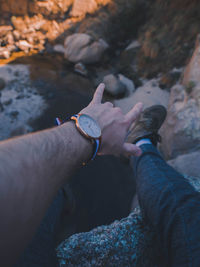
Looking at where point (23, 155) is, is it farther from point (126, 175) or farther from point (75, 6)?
point (75, 6)

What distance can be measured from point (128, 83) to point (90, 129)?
2.97 meters

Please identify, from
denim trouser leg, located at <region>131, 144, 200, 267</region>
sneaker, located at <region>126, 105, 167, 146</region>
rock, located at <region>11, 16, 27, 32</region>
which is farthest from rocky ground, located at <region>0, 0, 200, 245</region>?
denim trouser leg, located at <region>131, 144, 200, 267</region>

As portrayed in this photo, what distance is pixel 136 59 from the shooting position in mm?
3676

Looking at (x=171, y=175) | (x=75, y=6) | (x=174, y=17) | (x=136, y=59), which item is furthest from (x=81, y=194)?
(x=75, y=6)

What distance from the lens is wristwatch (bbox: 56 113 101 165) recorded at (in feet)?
2.41

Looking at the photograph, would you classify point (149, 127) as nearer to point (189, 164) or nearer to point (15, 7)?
point (189, 164)

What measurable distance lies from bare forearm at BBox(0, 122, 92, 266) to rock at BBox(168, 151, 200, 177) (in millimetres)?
1353

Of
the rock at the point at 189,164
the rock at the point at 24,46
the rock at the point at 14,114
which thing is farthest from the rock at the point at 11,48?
the rock at the point at 189,164

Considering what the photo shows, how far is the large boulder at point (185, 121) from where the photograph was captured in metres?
1.80

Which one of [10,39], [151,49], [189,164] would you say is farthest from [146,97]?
[10,39]

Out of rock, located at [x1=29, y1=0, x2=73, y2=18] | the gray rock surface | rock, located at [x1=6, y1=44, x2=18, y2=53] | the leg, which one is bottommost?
the gray rock surface

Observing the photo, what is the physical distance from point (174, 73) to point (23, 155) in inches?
121

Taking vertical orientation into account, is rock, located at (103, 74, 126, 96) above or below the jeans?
above

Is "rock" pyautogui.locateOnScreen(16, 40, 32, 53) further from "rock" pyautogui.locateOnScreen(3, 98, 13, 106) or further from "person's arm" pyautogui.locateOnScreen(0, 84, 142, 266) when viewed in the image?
"person's arm" pyautogui.locateOnScreen(0, 84, 142, 266)
